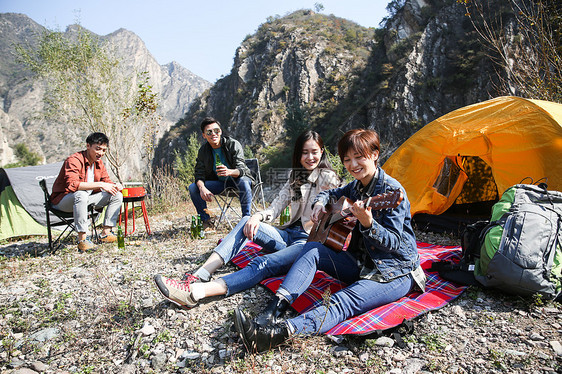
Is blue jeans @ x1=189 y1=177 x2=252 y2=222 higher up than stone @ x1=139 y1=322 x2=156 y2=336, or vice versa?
blue jeans @ x1=189 y1=177 x2=252 y2=222

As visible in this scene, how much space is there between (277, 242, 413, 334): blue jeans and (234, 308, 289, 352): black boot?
0.32 feet

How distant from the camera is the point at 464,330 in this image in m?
2.21

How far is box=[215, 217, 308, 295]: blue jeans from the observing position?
2553 mm

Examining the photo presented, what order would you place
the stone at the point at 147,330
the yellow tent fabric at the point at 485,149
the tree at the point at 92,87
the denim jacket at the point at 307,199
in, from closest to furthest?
the stone at the point at 147,330 < the denim jacket at the point at 307,199 < the yellow tent fabric at the point at 485,149 < the tree at the point at 92,87

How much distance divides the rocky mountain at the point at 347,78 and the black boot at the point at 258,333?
409 inches

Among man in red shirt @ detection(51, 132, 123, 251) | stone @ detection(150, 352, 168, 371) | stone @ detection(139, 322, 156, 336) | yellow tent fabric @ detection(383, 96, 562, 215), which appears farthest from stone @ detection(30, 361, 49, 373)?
yellow tent fabric @ detection(383, 96, 562, 215)

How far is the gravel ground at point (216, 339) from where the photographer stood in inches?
75.4

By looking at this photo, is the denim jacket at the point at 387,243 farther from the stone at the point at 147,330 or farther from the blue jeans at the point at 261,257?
the stone at the point at 147,330

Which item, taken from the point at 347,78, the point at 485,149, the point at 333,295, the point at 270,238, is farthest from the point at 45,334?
the point at 347,78

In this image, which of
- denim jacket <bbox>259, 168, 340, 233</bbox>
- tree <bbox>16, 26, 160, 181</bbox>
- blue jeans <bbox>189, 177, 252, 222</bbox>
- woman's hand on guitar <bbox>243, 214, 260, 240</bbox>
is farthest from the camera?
tree <bbox>16, 26, 160, 181</bbox>

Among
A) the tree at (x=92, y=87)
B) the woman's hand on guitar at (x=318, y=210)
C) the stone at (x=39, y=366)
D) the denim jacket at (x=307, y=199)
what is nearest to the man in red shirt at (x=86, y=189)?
the stone at (x=39, y=366)

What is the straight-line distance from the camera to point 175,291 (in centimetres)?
234

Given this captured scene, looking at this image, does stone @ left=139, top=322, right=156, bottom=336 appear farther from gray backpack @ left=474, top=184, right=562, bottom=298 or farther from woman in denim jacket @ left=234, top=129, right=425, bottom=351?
gray backpack @ left=474, top=184, right=562, bottom=298

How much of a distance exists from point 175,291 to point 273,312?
759mm
